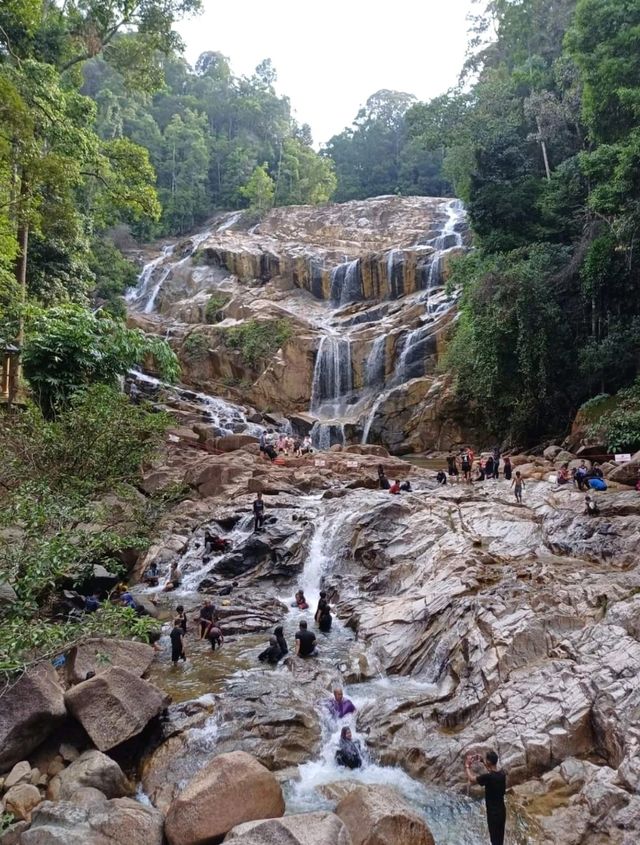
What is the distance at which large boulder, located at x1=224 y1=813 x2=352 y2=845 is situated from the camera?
520 cm

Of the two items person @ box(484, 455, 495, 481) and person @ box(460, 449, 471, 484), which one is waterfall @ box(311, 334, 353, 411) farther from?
person @ box(484, 455, 495, 481)

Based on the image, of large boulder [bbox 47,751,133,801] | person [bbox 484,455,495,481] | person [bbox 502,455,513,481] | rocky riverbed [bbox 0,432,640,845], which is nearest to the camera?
rocky riverbed [bbox 0,432,640,845]

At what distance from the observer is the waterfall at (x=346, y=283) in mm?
40125

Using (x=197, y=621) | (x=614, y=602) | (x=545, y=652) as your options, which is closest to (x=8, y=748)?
(x=197, y=621)

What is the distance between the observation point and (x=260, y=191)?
175 ft

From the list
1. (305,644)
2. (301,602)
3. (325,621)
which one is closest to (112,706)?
Result: (305,644)

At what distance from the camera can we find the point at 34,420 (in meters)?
12.4

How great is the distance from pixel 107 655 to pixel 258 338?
2868 cm

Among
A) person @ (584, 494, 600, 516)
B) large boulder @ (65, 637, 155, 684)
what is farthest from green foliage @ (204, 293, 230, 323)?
large boulder @ (65, 637, 155, 684)

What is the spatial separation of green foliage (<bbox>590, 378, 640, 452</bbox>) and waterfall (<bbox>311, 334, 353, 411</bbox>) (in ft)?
52.0

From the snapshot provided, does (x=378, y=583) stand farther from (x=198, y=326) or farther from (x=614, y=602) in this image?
(x=198, y=326)

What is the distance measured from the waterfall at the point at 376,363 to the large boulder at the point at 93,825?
27637mm

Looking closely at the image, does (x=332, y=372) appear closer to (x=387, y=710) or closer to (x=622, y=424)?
(x=622, y=424)

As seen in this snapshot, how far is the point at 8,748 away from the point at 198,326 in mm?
33817
